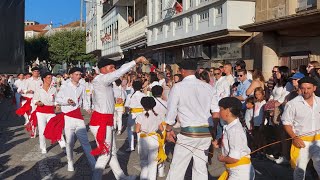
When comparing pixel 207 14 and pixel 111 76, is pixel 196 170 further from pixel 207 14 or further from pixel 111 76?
pixel 207 14

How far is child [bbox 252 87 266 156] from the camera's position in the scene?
942 cm

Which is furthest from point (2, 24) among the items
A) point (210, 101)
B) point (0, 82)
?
point (0, 82)

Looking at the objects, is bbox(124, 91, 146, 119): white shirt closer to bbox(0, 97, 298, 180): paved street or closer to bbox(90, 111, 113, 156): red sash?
bbox(0, 97, 298, 180): paved street

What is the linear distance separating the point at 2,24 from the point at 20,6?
1.11 meters

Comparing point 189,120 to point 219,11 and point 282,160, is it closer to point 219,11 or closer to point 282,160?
point 282,160

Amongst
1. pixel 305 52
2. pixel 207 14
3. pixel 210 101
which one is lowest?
pixel 210 101

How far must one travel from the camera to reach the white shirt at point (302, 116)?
243 inches

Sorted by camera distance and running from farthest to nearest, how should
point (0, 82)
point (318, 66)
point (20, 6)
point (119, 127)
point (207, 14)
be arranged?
point (0, 82)
point (207, 14)
point (119, 127)
point (318, 66)
point (20, 6)

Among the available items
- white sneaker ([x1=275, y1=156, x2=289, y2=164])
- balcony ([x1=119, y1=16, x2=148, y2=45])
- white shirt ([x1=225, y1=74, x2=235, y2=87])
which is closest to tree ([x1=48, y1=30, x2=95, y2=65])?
balcony ([x1=119, y1=16, x2=148, y2=45])

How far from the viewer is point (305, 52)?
1451cm

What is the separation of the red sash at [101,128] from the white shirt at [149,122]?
457mm

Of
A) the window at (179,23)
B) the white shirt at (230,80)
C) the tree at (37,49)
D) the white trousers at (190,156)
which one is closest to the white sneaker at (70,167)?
the white trousers at (190,156)

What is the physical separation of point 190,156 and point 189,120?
1.46ft

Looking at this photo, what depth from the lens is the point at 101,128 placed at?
274 inches
